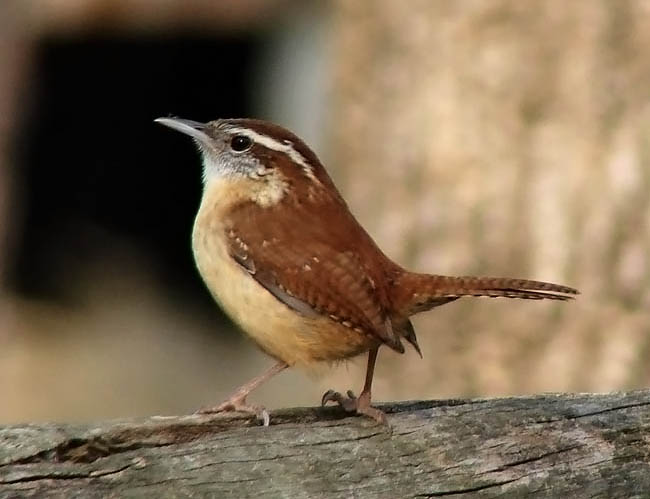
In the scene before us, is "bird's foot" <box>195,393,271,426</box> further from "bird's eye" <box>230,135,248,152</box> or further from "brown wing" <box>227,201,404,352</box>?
"bird's eye" <box>230,135,248,152</box>

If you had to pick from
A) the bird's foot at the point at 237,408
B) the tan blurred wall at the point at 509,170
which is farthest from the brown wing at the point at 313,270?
the tan blurred wall at the point at 509,170

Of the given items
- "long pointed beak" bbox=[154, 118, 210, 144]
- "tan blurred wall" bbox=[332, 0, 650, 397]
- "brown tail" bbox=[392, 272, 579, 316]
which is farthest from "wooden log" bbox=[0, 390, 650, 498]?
"tan blurred wall" bbox=[332, 0, 650, 397]

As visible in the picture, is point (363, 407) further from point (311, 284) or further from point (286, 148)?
point (286, 148)

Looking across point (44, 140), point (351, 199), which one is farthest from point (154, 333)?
point (351, 199)

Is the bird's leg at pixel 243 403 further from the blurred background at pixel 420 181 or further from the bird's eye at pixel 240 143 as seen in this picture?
the bird's eye at pixel 240 143

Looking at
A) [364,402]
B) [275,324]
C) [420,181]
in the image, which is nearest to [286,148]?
[275,324]

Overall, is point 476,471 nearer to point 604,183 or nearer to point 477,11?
point 604,183
